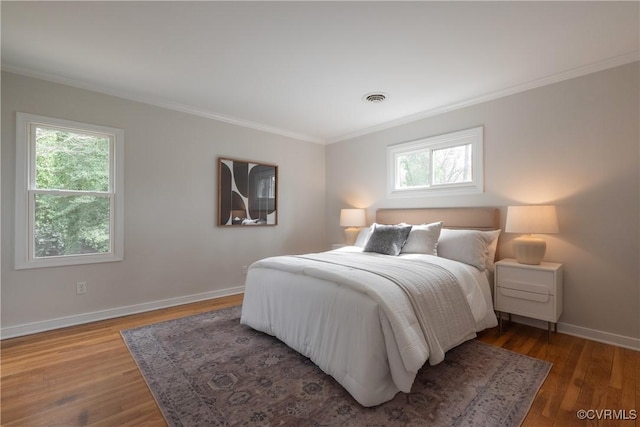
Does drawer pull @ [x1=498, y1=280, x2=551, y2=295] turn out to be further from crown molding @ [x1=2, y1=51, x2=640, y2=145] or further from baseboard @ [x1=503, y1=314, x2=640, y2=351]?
crown molding @ [x1=2, y1=51, x2=640, y2=145]

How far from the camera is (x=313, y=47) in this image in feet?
7.57

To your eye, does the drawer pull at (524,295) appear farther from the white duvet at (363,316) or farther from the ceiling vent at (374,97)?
the ceiling vent at (374,97)

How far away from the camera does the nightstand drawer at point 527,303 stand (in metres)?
2.44

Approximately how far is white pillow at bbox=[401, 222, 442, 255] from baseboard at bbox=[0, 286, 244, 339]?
8.32 feet

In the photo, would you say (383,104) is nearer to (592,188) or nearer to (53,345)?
(592,188)

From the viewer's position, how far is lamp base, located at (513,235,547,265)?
2582 millimetres

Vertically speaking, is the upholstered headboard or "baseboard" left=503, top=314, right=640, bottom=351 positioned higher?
the upholstered headboard

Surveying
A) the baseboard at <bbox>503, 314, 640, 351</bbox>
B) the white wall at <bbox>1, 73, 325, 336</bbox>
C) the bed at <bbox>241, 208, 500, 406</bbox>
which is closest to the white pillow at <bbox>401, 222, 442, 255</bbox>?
the bed at <bbox>241, 208, 500, 406</bbox>

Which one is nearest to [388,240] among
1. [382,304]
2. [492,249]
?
[492,249]

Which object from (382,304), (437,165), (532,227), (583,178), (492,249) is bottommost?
(382,304)

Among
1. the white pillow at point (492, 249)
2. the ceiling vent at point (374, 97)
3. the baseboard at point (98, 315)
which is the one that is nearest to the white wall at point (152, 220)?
the baseboard at point (98, 315)

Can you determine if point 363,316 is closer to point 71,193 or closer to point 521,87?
point 521,87
